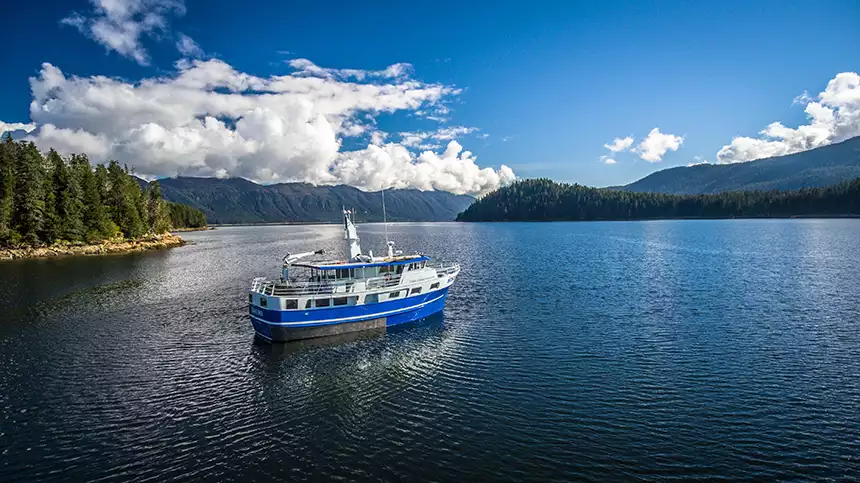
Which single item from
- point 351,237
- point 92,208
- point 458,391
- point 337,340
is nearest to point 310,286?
point 337,340

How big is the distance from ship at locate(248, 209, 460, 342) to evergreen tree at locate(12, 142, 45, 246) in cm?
9387

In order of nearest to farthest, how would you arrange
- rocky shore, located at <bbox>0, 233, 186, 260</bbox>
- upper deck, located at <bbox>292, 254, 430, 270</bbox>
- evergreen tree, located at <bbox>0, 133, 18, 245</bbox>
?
1. upper deck, located at <bbox>292, 254, 430, 270</bbox>
2. evergreen tree, located at <bbox>0, 133, 18, 245</bbox>
3. rocky shore, located at <bbox>0, 233, 186, 260</bbox>

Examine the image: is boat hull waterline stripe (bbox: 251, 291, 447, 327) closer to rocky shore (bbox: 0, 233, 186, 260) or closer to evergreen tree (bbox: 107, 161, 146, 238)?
rocky shore (bbox: 0, 233, 186, 260)

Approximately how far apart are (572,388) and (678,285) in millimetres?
41454

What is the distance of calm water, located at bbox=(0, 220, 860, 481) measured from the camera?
19.6 meters

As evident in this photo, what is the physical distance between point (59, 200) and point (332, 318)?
109191mm

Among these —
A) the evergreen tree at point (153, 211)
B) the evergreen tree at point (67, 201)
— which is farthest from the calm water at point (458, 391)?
the evergreen tree at point (153, 211)

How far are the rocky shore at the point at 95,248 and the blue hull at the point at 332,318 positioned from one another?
9837 cm

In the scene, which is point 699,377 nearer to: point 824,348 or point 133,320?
point 824,348

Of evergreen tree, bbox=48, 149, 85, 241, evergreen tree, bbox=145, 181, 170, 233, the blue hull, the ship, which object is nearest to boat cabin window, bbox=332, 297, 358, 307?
the ship

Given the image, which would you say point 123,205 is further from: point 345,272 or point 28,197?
point 345,272

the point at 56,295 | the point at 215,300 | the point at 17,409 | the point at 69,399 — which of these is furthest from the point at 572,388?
the point at 56,295

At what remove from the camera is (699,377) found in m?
28.1

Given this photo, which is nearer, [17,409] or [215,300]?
[17,409]
